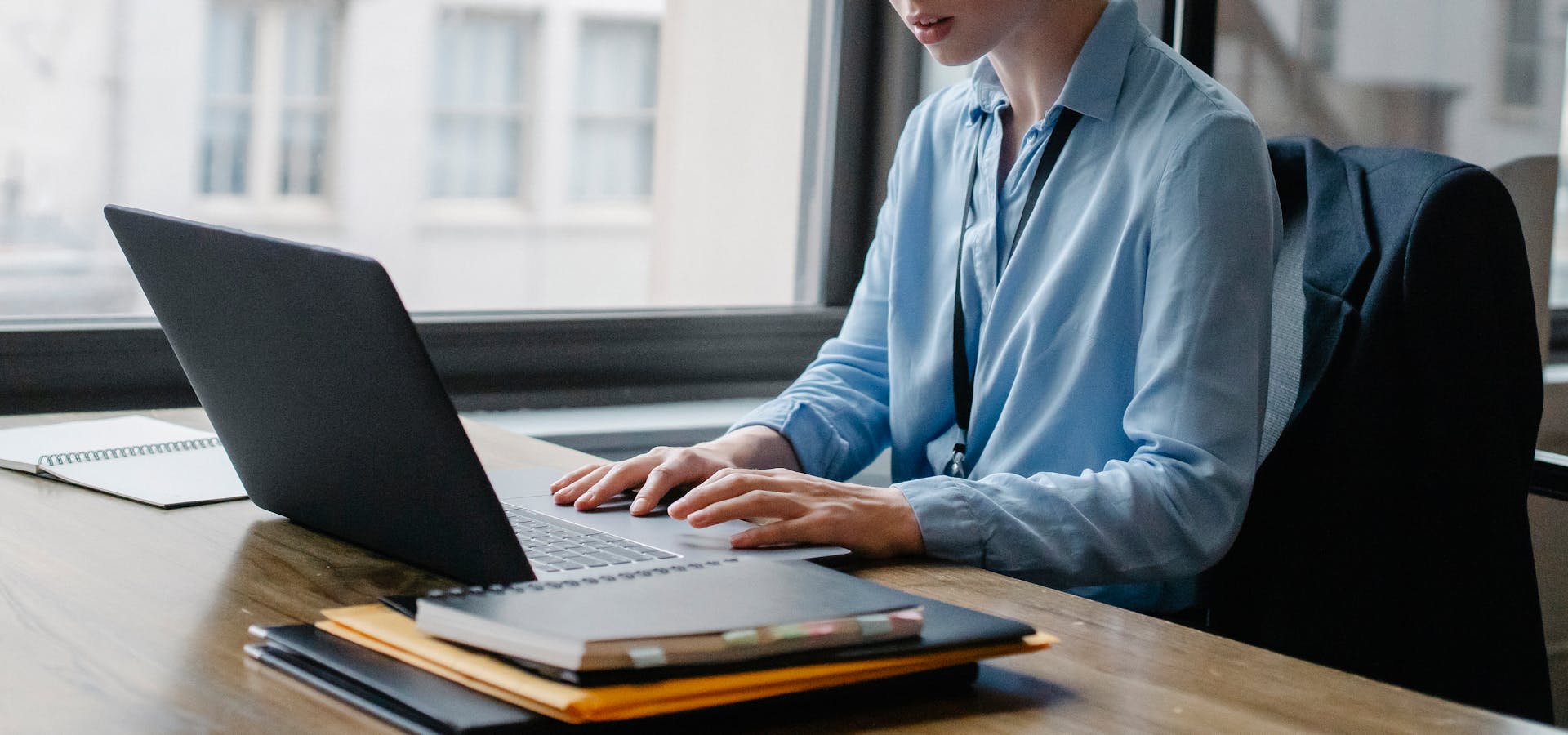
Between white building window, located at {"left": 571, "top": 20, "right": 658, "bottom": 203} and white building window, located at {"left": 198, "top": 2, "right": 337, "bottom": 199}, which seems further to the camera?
white building window, located at {"left": 571, "top": 20, "right": 658, "bottom": 203}

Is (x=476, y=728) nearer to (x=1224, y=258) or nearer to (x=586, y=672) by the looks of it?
(x=586, y=672)

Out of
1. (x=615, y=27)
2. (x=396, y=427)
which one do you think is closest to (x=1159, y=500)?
(x=396, y=427)

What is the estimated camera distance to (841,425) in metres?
1.57

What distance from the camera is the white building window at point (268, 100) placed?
6.50 ft

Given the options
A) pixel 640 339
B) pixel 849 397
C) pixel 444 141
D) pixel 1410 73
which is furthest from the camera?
pixel 640 339

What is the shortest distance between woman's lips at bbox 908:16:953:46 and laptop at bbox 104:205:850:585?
53cm

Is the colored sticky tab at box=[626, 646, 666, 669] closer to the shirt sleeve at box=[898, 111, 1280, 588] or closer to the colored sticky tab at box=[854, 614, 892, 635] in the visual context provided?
the colored sticky tab at box=[854, 614, 892, 635]

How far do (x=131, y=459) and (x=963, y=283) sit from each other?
0.79 meters

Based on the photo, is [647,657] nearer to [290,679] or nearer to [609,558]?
[290,679]

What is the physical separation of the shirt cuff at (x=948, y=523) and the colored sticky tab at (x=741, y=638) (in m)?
0.39

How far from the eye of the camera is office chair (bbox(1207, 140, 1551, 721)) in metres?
1.26

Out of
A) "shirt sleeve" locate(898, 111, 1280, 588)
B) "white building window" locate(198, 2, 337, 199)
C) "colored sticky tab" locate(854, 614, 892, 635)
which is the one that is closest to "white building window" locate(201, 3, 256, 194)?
"white building window" locate(198, 2, 337, 199)

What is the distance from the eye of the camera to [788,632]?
73cm

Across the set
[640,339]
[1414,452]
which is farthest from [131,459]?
[1414,452]
